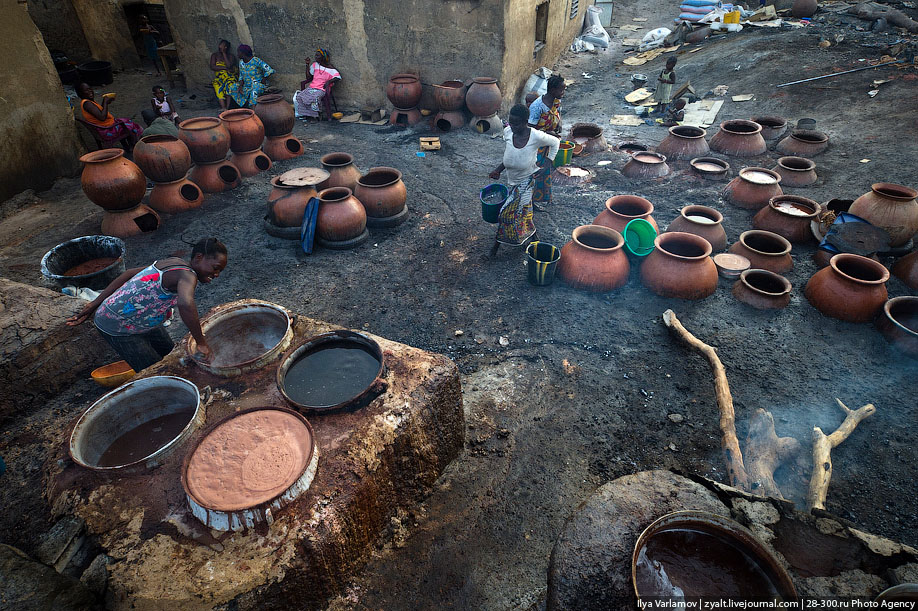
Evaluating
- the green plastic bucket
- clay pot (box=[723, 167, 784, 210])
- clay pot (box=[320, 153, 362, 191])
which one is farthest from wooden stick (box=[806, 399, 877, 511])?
clay pot (box=[320, 153, 362, 191])

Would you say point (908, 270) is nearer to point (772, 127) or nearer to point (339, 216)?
point (772, 127)

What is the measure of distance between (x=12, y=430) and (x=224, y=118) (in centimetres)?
623

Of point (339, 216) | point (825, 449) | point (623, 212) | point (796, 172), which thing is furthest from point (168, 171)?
point (796, 172)

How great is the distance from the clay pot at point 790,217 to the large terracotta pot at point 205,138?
28.3 feet

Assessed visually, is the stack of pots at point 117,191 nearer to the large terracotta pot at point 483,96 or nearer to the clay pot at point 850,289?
the large terracotta pot at point 483,96

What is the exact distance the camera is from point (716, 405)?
4.05 m

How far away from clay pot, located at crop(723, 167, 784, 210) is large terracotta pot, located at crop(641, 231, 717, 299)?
2.26 m

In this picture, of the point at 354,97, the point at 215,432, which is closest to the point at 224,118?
the point at 354,97

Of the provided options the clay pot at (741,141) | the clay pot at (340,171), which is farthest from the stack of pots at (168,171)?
the clay pot at (741,141)

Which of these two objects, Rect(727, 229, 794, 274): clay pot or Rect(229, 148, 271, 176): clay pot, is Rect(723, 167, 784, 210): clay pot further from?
Rect(229, 148, 271, 176): clay pot

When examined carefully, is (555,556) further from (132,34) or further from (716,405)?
(132,34)

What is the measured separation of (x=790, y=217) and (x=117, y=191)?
31.1 feet

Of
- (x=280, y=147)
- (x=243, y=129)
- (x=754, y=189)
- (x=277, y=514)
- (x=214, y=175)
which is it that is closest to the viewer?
(x=277, y=514)

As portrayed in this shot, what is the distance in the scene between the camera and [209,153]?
755 cm
